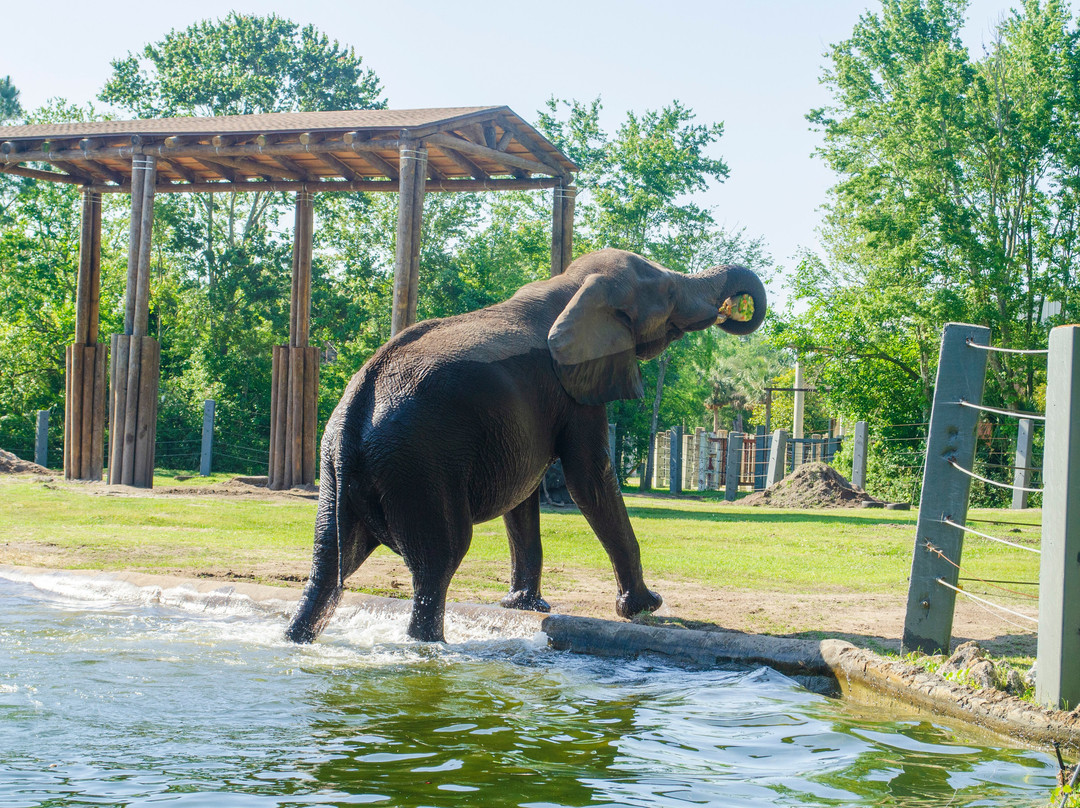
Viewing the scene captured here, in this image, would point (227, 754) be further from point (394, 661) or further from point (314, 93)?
point (314, 93)

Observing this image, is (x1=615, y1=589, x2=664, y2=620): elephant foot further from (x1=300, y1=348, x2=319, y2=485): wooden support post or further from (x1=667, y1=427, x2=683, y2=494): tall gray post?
(x1=667, y1=427, x2=683, y2=494): tall gray post

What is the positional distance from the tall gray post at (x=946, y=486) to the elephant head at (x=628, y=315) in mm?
1815

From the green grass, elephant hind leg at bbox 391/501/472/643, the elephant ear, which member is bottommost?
the green grass

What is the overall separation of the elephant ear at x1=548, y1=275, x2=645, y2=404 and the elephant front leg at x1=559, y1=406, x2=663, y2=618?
0.65 ft

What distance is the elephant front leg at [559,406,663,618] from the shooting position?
21.3 ft

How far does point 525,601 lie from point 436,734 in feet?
8.95

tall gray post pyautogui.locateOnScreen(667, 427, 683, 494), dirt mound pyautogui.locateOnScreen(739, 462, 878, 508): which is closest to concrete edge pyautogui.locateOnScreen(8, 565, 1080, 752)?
dirt mound pyautogui.locateOnScreen(739, 462, 878, 508)

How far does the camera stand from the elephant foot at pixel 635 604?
261 inches

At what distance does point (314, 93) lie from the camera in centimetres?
3988

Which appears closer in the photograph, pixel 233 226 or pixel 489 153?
pixel 489 153

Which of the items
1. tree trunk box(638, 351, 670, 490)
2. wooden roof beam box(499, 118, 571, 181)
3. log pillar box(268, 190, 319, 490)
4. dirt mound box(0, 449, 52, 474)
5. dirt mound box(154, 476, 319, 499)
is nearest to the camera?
wooden roof beam box(499, 118, 571, 181)

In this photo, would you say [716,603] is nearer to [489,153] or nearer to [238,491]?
[489,153]

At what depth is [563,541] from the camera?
11.1 m

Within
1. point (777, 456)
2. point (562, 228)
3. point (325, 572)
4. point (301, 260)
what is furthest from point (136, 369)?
point (777, 456)
